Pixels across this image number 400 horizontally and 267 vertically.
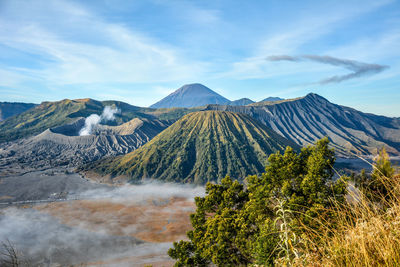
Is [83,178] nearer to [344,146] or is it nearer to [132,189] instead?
[132,189]

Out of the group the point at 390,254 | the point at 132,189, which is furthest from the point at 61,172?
the point at 390,254

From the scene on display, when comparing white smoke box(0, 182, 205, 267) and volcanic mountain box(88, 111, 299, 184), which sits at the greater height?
volcanic mountain box(88, 111, 299, 184)

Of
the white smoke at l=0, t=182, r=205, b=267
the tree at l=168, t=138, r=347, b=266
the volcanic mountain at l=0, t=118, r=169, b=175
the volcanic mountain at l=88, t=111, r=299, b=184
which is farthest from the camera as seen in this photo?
the volcanic mountain at l=0, t=118, r=169, b=175

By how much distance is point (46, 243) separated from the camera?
150 ft

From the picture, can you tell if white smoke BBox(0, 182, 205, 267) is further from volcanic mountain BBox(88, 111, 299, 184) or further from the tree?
the tree

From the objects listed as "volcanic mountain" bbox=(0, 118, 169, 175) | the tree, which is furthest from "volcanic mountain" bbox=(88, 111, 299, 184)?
the tree

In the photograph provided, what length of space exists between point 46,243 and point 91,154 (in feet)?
357

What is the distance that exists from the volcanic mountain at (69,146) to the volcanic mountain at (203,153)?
102ft

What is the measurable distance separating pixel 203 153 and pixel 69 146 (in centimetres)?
10134

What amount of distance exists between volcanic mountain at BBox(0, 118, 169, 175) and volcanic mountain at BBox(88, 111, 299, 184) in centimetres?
3095

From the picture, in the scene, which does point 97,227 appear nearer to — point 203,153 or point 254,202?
point 254,202

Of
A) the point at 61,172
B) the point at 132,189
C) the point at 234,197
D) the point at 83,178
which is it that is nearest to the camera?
the point at 234,197

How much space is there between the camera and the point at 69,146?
523ft

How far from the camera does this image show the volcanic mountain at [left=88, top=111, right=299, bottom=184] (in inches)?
4134
